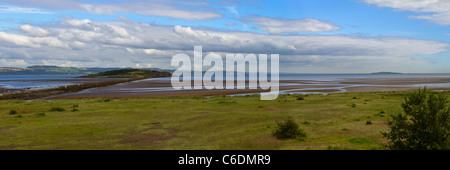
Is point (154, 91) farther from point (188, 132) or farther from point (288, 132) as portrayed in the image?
point (288, 132)

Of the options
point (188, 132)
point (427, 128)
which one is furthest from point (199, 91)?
point (427, 128)

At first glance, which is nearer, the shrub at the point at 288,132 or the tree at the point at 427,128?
the tree at the point at 427,128

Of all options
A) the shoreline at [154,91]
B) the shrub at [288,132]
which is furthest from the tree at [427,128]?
the shoreline at [154,91]

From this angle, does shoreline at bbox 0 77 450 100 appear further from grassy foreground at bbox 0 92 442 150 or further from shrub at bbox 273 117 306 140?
shrub at bbox 273 117 306 140

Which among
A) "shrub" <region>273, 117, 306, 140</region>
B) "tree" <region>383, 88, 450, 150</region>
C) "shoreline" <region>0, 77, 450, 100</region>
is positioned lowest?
"shoreline" <region>0, 77, 450, 100</region>

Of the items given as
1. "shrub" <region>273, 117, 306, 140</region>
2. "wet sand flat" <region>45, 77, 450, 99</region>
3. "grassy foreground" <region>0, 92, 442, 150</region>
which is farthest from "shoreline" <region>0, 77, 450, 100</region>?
"shrub" <region>273, 117, 306, 140</region>

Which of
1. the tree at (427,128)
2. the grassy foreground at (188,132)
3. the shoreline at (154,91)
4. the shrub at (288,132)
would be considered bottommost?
the shoreline at (154,91)

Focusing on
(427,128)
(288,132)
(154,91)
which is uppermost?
(427,128)

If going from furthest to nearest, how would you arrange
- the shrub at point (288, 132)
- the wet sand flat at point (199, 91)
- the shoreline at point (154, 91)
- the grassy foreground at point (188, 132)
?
1. the wet sand flat at point (199, 91)
2. the shoreline at point (154, 91)
3. the shrub at point (288, 132)
4. the grassy foreground at point (188, 132)

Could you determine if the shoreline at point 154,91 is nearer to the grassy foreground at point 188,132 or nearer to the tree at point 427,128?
the grassy foreground at point 188,132

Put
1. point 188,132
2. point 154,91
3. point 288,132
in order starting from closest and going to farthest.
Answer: point 288,132 → point 188,132 → point 154,91

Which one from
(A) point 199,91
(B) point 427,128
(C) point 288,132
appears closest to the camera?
(B) point 427,128

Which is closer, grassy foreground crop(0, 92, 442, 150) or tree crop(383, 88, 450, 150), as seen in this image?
tree crop(383, 88, 450, 150)
